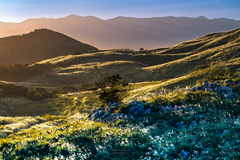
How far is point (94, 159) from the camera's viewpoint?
21.9ft

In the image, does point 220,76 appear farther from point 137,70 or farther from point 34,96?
point 137,70

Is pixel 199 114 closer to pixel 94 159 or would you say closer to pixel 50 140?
pixel 94 159

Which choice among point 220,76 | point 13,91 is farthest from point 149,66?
point 220,76

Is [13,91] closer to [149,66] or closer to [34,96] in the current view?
[34,96]

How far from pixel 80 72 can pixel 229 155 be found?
10154 cm

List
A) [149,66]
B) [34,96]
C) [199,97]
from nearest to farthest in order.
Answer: [199,97] → [34,96] → [149,66]

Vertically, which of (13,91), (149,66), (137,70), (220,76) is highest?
(220,76)

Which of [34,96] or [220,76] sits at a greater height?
[220,76]

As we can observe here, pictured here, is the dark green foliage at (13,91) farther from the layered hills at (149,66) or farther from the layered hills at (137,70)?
the layered hills at (149,66)

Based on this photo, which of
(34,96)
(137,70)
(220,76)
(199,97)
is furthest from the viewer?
(137,70)

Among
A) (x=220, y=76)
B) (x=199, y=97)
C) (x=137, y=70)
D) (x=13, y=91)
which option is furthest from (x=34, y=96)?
(x=137, y=70)

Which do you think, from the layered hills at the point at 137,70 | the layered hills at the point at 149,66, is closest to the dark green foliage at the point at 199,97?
the layered hills at the point at 137,70

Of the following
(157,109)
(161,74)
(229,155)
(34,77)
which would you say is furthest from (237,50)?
(34,77)

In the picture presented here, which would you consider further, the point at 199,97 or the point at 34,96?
the point at 34,96
